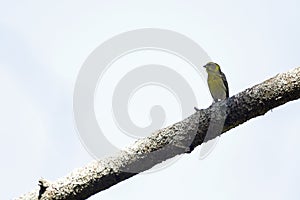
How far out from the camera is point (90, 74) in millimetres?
4883

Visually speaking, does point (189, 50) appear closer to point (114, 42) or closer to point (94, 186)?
point (114, 42)

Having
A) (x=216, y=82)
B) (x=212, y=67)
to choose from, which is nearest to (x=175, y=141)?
(x=216, y=82)

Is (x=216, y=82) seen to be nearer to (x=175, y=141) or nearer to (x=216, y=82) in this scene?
(x=216, y=82)

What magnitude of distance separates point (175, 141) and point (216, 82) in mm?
3520

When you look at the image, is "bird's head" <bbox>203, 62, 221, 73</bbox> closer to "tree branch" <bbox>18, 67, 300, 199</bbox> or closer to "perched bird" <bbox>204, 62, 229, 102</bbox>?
"perched bird" <bbox>204, 62, 229, 102</bbox>

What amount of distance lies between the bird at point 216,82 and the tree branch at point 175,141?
3228mm

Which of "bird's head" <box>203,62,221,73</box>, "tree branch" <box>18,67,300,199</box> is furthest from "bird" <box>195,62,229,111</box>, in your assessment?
"tree branch" <box>18,67,300,199</box>

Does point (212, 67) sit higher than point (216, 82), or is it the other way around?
point (212, 67)

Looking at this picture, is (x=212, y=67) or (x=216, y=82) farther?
(x=212, y=67)

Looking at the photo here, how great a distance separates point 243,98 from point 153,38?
266 centimetres

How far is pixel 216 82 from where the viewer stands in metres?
6.65

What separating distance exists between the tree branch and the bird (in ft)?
10.6

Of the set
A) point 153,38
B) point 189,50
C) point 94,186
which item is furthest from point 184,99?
point 94,186

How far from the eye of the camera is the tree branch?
3.22 meters
